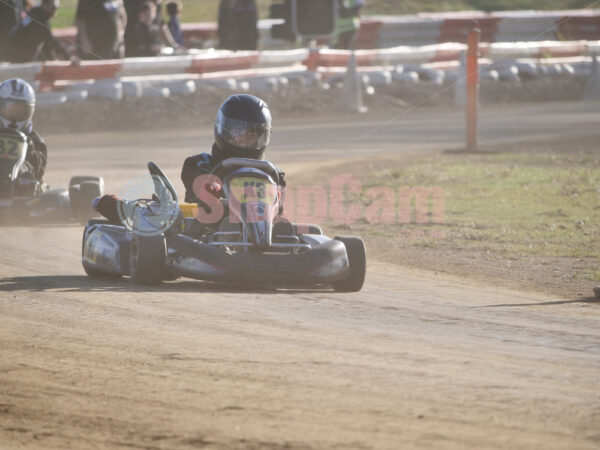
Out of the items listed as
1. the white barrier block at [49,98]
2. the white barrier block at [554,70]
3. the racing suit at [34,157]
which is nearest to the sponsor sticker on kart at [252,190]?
the racing suit at [34,157]

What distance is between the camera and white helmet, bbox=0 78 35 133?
389 inches

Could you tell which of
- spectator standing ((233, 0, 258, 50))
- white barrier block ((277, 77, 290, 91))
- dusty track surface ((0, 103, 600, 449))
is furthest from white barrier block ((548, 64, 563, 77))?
dusty track surface ((0, 103, 600, 449))

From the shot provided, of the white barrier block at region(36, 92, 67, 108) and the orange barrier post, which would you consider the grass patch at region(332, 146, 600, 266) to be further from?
the white barrier block at region(36, 92, 67, 108)

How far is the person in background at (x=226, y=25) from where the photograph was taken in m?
22.7

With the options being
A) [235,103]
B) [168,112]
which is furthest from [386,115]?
[235,103]

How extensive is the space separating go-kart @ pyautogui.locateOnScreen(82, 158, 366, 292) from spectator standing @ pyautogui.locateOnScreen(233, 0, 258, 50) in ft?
50.5

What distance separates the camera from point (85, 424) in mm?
3975

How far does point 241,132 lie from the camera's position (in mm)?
7102

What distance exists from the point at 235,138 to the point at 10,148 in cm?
328

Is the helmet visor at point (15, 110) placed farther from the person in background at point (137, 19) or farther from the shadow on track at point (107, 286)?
the person in background at point (137, 19)

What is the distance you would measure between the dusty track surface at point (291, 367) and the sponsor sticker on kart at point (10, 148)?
2756mm

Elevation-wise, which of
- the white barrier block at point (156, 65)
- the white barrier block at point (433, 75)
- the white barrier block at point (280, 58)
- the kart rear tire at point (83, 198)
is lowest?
the kart rear tire at point (83, 198)

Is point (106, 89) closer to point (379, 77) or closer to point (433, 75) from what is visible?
point (379, 77)

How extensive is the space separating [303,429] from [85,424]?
79cm
